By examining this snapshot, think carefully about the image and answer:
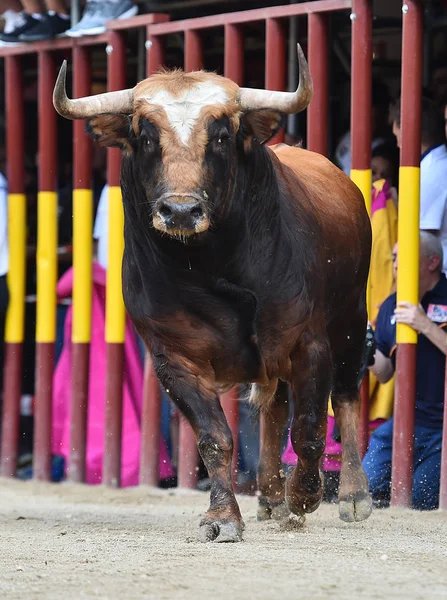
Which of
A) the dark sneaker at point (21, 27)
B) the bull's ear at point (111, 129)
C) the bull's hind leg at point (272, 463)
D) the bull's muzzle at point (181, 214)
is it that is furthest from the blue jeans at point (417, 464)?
the dark sneaker at point (21, 27)

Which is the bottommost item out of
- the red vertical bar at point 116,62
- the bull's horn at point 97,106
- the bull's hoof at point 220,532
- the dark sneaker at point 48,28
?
the bull's hoof at point 220,532

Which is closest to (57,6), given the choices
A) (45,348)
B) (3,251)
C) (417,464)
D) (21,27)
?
(21,27)

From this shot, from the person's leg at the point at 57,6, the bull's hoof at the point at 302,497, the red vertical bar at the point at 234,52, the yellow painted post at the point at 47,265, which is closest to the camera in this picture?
the bull's hoof at the point at 302,497

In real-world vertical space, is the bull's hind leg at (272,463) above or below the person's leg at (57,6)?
below

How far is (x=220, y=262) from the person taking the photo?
573 cm

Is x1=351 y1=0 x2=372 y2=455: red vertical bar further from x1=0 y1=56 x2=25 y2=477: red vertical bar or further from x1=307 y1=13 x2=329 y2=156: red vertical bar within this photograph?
x1=0 y1=56 x2=25 y2=477: red vertical bar

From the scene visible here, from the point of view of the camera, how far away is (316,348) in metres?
5.89

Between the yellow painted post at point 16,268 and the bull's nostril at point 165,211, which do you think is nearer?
the bull's nostril at point 165,211

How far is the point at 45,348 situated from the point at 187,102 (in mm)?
3651

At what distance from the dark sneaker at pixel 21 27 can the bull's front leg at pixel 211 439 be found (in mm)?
3664

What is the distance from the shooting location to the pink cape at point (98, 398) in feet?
28.4

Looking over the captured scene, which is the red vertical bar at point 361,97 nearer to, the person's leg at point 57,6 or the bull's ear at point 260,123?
the bull's ear at point 260,123

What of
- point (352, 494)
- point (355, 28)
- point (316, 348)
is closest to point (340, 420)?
point (352, 494)

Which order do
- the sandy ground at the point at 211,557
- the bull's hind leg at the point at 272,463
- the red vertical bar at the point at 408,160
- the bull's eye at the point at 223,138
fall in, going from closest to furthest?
1. the sandy ground at the point at 211,557
2. the bull's eye at the point at 223,138
3. the bull's hind leg at the point at 272,463
4. the red vertical bar at the point at 408,160
